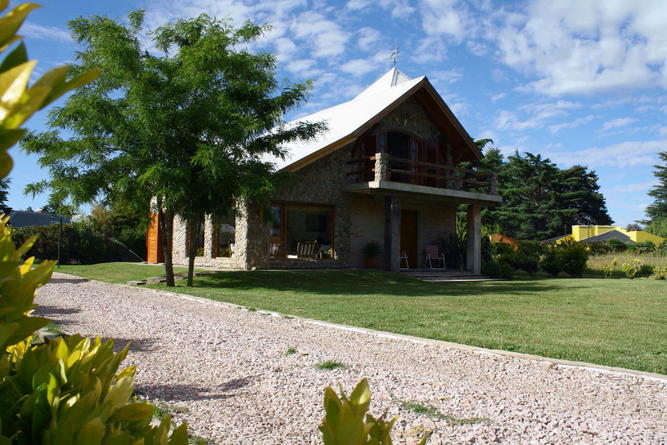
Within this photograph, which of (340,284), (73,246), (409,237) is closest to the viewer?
(340,284)

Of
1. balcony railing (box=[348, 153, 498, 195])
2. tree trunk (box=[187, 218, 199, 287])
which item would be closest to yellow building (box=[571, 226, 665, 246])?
balcony railing (box=[348, 153, 498, 195])

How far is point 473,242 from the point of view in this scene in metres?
19.0

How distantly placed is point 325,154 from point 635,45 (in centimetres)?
1269

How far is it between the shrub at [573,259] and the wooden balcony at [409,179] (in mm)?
4008

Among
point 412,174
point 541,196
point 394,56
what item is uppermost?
point 394,56

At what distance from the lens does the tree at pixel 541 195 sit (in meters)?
45.6

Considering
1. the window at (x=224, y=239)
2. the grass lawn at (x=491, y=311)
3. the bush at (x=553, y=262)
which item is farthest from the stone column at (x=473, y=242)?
the window at (x=224, y=239)

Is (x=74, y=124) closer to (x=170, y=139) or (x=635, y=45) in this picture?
(x=170, y=139)

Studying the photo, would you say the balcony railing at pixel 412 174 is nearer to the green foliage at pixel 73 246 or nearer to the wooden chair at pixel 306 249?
the wooden chair at pixel 306 249

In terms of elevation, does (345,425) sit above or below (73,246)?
below

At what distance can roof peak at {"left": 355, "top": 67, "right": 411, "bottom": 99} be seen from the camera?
22.5 meters

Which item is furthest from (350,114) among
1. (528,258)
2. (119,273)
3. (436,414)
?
(436,414)

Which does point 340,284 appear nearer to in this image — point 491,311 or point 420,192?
point 420,192

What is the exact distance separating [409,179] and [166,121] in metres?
10.7
